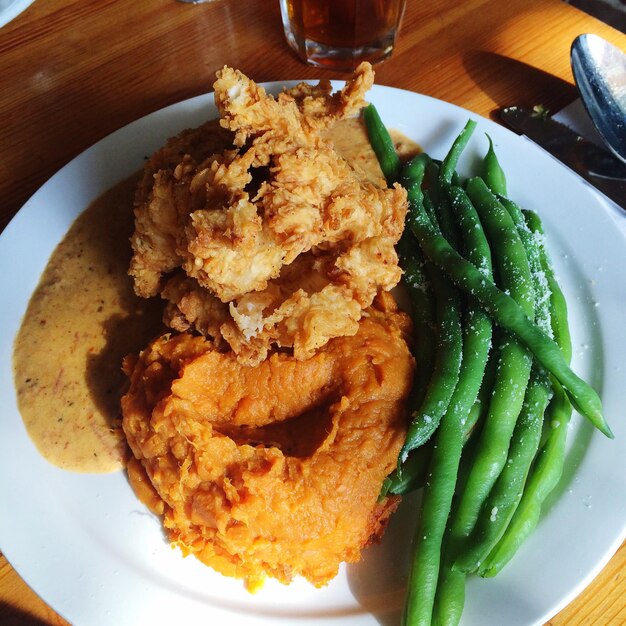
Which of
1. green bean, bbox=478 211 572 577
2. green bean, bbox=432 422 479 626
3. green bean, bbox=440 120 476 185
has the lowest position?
green bean, bbox=432 422 479 626

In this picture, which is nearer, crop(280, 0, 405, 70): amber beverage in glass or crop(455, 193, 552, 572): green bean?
crop(455, 193, 552, 572): green bean

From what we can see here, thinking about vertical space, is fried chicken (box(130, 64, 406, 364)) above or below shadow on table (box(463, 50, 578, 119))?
above

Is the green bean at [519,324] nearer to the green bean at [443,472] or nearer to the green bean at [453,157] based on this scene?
the green bean at [443,472]

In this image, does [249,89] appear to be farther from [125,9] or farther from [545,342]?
[125,9]

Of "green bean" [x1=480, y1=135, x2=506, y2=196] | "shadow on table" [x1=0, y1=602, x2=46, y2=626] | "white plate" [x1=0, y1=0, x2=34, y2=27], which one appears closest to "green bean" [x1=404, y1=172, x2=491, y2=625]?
"green bean" [x1=480, y1=135, x2=506, y2=196]

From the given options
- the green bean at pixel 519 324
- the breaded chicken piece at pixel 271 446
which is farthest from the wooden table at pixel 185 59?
the breaded chicken piece at pixel 271 446

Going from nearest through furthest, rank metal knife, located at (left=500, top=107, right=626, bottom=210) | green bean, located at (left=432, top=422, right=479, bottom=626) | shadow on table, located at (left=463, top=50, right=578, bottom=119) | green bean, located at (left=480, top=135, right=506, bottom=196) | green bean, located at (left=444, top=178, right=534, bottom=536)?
green bean, located at (left=432, top=422, right=479, bottom=626) < green bean, located at (left=444, top=178, right=534, bottom=536) < green bean, located at (left=480, top=135, right=506, bottom=196) < metal knife, located at (left=500, top=107, right=626, bottom=210) < shadow on table, located at (left=463, top=50, right=578, bottom=119)

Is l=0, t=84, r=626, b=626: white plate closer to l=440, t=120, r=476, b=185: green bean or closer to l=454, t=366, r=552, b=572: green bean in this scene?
l=454, t=366, r=552, b=572: green bean
